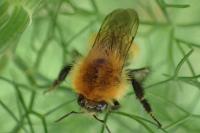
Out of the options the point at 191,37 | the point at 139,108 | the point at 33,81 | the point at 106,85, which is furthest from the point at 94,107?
the point at 191,37

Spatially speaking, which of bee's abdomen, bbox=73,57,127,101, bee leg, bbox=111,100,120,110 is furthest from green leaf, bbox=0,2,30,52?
bee leg, bbox=111,100,120,110

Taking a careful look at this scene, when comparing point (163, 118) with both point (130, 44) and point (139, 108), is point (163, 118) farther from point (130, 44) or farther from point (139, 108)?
point (130, 44)

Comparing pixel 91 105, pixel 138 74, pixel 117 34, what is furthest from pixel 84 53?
pixel 91 105

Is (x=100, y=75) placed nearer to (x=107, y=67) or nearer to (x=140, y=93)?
(x=107, y=67)

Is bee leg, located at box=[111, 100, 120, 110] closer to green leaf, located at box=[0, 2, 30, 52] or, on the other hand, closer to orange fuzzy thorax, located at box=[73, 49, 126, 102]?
orange fuzzy thorax, located at box=[73, 49, 126, 102]

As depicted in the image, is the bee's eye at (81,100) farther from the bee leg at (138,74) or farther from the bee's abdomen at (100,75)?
the bee leg at (138,74)

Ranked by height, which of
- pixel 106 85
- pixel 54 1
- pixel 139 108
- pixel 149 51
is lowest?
pixel 139 108
